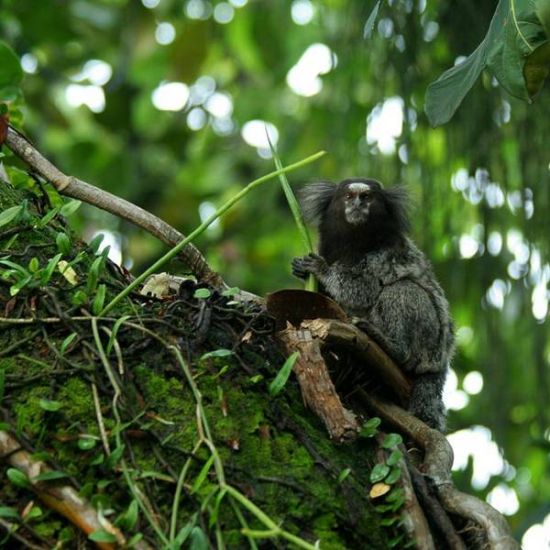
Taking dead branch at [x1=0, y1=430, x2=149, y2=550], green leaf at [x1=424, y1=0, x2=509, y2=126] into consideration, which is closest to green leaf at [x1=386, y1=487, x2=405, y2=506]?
dead branch at [x1=0, y1=430, x2=149, y2=550]

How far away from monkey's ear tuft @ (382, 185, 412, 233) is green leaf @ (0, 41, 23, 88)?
2.16 meters

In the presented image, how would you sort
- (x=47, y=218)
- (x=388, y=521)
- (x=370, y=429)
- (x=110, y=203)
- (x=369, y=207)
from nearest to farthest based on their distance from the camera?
1. (x=388, y=521)
2. (x=370, y=429)
3. (x=47, y=218)
4. (x=110, y=203)
5. (x=369, y=207)

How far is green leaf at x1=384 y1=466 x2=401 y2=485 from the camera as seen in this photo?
300cm

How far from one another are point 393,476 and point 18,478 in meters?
1.04

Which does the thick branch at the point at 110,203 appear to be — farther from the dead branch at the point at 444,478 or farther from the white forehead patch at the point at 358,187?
the white forehead patch at the point at 358,187

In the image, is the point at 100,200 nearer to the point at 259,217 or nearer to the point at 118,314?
the point at 118,314

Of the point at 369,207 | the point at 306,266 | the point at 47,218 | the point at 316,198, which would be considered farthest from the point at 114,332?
the point at 316,198

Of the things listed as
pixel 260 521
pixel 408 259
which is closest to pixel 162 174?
pixel 408 259

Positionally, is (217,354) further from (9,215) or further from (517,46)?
(517,46)

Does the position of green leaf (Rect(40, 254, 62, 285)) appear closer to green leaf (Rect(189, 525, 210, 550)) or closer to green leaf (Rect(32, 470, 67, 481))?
green leaf (Rect(32, 470, 67, 481))

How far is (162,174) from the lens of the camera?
9.91m

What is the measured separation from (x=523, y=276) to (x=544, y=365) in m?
0.57

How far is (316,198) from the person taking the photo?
241 inches

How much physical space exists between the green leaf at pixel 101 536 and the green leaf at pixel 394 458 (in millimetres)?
849
